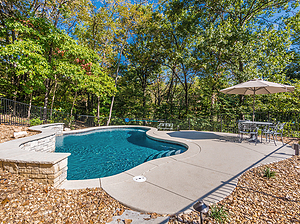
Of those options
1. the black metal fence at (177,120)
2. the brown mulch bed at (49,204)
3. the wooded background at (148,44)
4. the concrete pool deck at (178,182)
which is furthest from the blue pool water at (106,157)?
the wooded background at (148,44)

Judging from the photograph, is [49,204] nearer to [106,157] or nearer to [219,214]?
[219,214]

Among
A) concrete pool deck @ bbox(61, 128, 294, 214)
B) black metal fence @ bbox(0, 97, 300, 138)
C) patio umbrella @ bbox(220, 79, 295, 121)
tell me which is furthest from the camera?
black metal fence @ bbox(0, 97, 300, 138)

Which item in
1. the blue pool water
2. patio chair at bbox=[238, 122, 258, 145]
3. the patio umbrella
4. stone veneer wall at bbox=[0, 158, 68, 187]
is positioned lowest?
the blue pool water

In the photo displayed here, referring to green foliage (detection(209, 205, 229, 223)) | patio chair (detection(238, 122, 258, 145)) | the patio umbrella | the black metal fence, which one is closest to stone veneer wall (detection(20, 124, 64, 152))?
the black metal fence

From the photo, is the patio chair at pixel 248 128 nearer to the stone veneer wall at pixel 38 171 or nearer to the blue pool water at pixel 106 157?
the blue pool water at pixel 106 157

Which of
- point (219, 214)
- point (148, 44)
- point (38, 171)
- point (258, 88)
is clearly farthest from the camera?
point (148, 44)

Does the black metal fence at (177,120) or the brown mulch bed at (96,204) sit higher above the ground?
the black metal fence at (177,120)

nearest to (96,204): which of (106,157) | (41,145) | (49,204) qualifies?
(49,204)

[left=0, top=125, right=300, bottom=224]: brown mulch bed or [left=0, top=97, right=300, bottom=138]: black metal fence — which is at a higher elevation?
[left=0, top=97, right=300, bottom=138]: black metal fence

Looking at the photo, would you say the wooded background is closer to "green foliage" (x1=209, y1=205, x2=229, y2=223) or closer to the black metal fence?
the black metal fence

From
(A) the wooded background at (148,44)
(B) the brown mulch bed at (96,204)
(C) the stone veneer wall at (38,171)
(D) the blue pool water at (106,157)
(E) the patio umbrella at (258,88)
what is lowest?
(D) the blue pool water at (106,157)

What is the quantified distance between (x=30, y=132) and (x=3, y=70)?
27.9 feet

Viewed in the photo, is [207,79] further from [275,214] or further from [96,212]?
[96,212]

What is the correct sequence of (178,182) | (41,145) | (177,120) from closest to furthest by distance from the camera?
(178,182), (41,145), (177,120)
